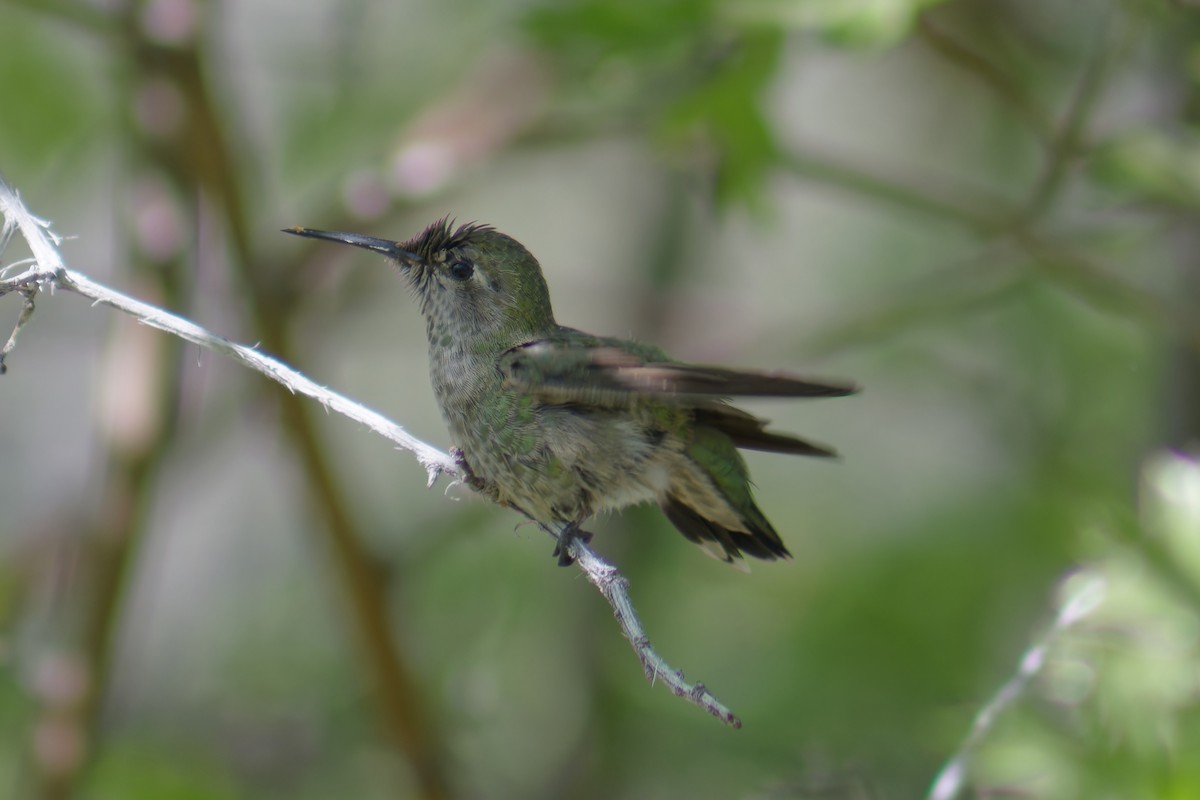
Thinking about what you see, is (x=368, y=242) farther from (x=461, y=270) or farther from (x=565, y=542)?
(x=565, y=542)

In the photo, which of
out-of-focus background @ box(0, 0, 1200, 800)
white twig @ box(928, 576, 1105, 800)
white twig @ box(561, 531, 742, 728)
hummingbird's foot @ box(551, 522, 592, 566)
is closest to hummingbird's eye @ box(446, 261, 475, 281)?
out-of-focus background @ box(0, 0, 1200, 800)

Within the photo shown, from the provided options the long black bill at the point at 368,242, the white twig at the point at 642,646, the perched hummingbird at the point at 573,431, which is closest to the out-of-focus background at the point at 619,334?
the perched hummingbird at the point at 573,431

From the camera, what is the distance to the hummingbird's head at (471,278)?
3.48m

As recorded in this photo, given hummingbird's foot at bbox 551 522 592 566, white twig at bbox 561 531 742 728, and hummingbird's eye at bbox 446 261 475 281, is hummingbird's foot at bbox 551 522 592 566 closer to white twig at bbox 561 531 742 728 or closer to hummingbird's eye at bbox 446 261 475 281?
white twig at bbox 561 531 742 728

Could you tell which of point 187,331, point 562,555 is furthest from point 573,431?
point 187,331

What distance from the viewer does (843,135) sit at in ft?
29.0

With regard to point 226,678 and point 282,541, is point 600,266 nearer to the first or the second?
point 282,541

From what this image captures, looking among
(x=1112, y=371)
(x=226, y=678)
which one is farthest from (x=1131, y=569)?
(x=226, y=678)

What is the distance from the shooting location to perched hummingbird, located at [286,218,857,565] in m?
3.04

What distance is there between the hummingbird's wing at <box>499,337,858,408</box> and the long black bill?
0.46 metres

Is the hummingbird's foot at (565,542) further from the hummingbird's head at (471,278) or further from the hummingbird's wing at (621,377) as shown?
the hummingbird's head at (471,278)

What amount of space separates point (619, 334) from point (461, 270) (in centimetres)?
214

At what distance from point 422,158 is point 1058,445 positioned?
2.85 meters

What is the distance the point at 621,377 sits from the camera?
8.75 ft
